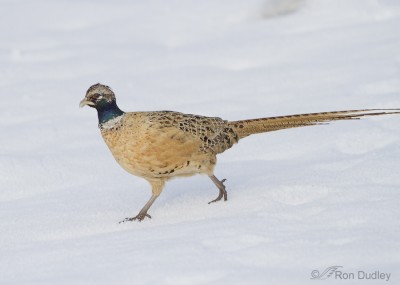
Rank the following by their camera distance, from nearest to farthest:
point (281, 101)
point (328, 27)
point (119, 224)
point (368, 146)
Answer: point (119, 224) < point (368, 146) < point (281, 101) < point (328, 27)

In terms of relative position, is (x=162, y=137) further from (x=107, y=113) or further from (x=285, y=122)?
(x=285, y=122)

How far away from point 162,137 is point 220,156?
1.68 m

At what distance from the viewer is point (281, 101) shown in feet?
27.3

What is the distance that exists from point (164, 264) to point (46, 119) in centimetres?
430

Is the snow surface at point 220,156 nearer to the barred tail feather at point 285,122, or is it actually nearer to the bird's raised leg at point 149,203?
the bird's raised leg at point 149,203

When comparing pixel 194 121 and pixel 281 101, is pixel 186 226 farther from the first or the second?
pixel 281 101

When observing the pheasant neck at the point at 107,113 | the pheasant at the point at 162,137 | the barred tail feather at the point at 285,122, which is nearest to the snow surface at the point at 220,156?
the pheasant at the point at 162,137

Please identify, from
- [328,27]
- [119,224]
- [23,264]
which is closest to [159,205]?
[119,224]

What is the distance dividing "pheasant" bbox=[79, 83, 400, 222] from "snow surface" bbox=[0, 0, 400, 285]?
0.29 m

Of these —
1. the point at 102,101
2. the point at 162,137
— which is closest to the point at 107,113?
the point at 102,101

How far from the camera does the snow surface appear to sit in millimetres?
4555

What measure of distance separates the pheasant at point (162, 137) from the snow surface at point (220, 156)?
0.94 feet

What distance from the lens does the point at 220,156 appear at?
709 cm

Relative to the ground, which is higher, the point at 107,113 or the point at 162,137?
the point at 107,113
